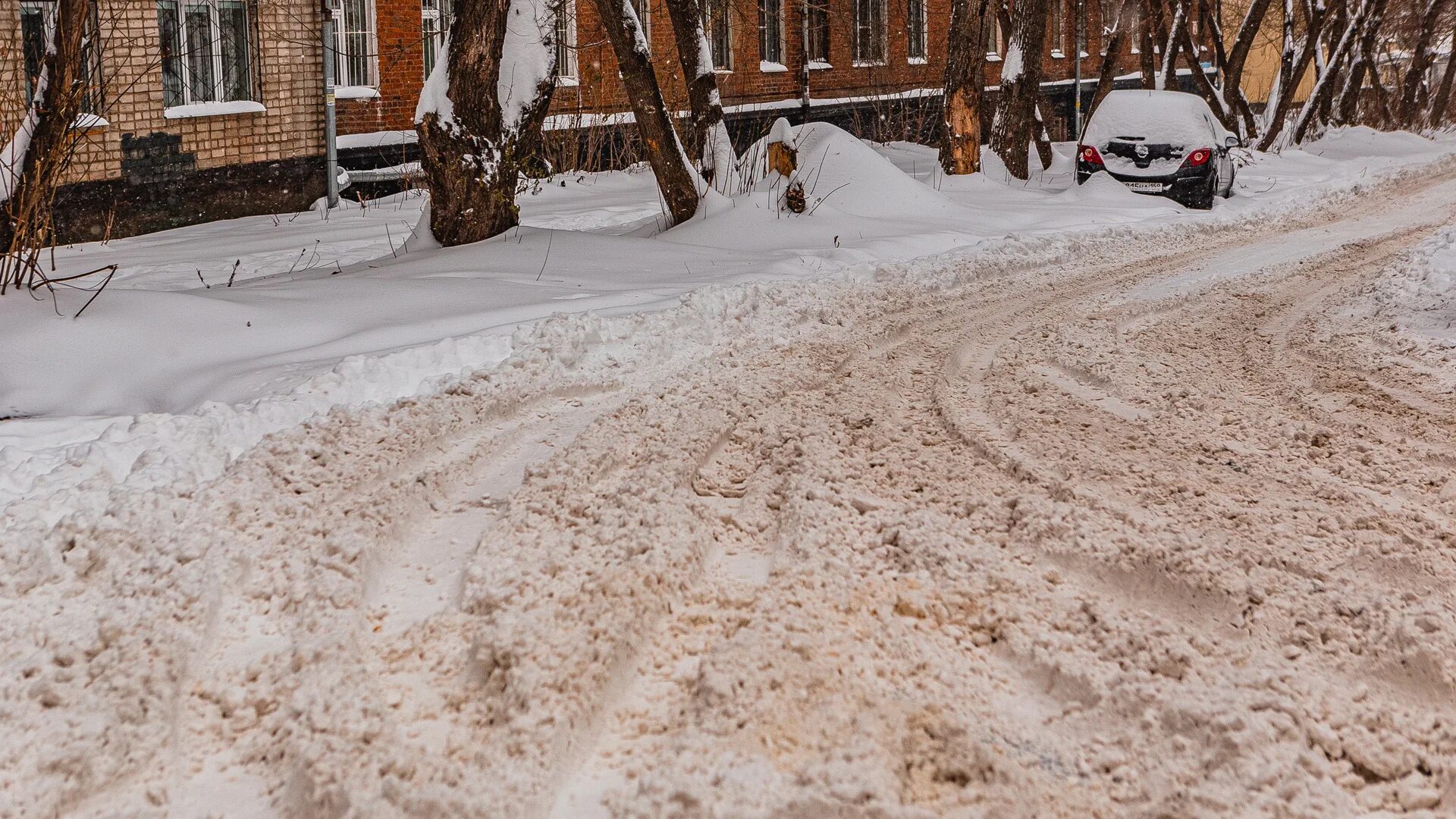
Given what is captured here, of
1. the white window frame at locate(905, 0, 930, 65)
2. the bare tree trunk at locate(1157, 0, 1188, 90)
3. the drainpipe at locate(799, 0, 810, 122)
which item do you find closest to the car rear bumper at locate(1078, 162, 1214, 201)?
the bare tree trunk at locate(1157, 0, 1188, 90)

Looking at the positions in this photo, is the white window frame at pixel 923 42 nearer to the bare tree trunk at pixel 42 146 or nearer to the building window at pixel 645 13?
the building window at pixel 645 13

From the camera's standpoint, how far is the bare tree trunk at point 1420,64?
2927 centimetres

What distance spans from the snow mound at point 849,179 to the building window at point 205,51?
708cm

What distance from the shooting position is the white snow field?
2715mm

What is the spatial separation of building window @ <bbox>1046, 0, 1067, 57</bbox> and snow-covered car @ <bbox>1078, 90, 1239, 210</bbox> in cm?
1909

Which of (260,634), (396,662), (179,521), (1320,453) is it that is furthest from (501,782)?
(1320,453)

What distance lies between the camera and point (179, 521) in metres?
4.12

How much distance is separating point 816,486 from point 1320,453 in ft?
6.82

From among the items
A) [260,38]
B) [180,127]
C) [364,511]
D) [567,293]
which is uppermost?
[260,38]

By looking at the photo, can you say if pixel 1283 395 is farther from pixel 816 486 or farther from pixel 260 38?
pixel 260 38

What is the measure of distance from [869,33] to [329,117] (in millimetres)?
15476

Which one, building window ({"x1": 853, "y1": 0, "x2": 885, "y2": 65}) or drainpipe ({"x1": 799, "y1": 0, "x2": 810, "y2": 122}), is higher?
building window ({"x1": 853, "y1": 0, "x2": 885, "y2": 65})

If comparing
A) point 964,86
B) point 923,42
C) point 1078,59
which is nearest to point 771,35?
point 923,42

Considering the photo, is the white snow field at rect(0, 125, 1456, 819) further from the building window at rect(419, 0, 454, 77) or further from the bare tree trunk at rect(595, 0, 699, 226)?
the building window at rect(419, 0, 454, 77)
